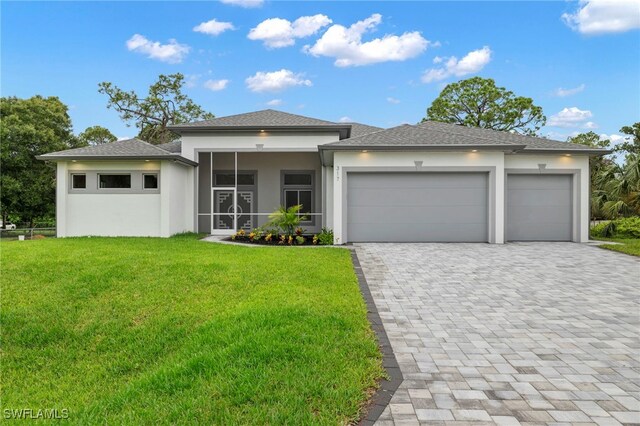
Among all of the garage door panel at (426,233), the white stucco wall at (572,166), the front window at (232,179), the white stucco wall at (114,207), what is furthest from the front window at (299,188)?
the white stucco wall at (572,166)

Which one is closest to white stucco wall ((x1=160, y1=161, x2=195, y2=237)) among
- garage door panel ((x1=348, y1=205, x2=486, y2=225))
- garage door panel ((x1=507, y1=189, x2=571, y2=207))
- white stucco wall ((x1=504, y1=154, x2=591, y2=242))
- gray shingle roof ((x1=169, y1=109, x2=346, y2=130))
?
gray shingle roof ((x1=169, y1=109, x2=346, y2=130))

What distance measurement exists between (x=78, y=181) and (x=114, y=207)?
5.61 feet

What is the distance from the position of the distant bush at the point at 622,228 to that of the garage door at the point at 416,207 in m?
6.66

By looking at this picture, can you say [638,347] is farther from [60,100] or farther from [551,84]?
[60,100]

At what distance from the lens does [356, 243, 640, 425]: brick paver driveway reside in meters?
2.73

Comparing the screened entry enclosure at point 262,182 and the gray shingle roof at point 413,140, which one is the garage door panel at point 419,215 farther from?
the screened entry enclosure at point 262,182

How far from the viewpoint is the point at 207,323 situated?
452cm

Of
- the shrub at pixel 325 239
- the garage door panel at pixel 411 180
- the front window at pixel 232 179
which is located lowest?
the shrub at pixel 325 239

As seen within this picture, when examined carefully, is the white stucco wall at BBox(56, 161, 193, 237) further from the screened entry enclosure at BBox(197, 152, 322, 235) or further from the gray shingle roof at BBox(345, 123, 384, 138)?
the gray shingle roof at BBox(345, 123, 384, 138)

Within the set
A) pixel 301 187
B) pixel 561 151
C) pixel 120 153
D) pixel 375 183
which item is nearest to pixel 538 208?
pixel 561 151

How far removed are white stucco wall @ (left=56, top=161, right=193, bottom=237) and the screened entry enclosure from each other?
120 inches

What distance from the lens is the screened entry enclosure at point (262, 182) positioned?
16562 mm

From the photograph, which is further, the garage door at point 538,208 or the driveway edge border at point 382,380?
the garage door at point 538,208

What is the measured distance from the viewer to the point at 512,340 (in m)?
4.09
